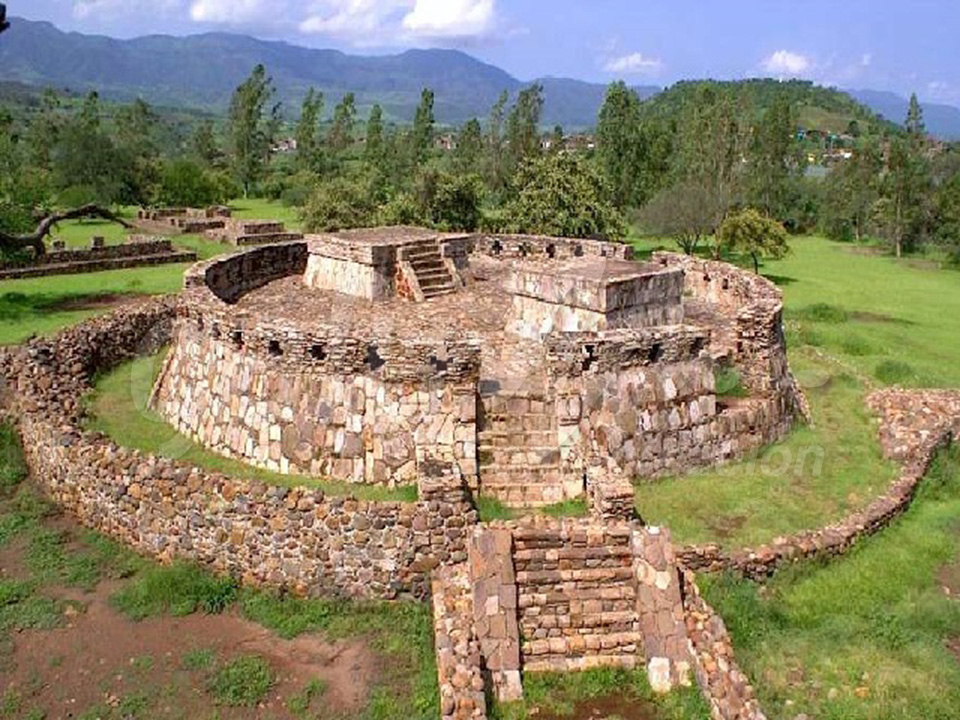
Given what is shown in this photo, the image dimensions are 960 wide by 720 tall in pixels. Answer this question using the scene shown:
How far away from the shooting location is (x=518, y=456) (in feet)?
41.4

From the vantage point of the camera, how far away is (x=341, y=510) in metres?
10.4

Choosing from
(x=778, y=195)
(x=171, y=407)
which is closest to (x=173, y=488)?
(x=171, y=407)

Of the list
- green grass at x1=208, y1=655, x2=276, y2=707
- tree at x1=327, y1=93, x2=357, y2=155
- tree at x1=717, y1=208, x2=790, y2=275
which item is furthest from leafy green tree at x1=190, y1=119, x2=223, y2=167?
green grass at x1=208, y1=655, x2=276, y2=707

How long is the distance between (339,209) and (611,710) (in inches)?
1341

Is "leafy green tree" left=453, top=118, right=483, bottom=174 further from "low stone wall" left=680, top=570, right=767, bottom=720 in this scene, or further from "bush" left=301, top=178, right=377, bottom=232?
"low stone wall" left=680, top=570, right=767, bottom=720

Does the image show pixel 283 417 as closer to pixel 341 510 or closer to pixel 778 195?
pixel 341 510

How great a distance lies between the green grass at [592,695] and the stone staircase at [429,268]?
11.9 m

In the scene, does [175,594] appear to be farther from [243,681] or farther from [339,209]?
[339,209]

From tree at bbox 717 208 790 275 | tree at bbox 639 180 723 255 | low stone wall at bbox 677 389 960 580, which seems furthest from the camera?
tree at bbox 639 180 723 255

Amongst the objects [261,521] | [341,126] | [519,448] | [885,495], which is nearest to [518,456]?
[519,448]

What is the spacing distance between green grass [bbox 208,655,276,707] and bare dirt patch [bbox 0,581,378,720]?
8 cm

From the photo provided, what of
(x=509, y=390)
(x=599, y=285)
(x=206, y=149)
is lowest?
(x=509, y=390)

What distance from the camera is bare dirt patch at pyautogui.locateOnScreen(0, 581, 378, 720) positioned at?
8.72m

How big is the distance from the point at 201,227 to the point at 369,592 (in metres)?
40.9
